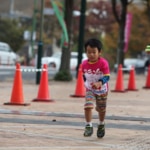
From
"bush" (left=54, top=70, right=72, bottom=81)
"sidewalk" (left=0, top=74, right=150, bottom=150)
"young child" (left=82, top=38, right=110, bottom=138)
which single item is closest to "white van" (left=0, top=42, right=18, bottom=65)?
"bush" (left=54, top=70, right=72, bottom=81)

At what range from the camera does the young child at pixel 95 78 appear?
894cm

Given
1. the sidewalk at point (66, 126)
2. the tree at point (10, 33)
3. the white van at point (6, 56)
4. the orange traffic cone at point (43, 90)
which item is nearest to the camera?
the sidewalk at point (66, 126)

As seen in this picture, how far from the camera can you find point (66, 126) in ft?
33.2

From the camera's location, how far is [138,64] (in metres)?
48.2

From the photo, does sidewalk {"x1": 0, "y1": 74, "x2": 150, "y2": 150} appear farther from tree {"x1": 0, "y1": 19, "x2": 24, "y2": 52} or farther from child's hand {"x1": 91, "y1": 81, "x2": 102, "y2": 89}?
tree {"x1": 0, "y1": 19, "x2": 24, "y2": 52}

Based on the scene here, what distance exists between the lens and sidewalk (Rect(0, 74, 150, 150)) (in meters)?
8.18

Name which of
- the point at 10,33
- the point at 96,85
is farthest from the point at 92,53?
the point at 10,33

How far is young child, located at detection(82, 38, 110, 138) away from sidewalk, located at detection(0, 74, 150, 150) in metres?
0.30

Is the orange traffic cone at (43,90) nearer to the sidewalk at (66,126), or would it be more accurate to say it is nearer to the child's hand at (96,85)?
the sidewalk at (66,126)

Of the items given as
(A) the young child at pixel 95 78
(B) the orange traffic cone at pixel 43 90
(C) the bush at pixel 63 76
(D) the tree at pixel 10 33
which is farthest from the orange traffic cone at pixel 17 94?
(D) the tree at pixel 10 33

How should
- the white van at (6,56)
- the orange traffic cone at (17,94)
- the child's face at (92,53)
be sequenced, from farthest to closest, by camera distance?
the white van at (6,56), the orange traffic cone at (17,94), the child's face at (92,53)

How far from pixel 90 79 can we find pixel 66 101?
6.08 metres

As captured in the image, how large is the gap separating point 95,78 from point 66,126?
142 cm

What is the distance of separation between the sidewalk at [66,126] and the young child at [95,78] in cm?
30
